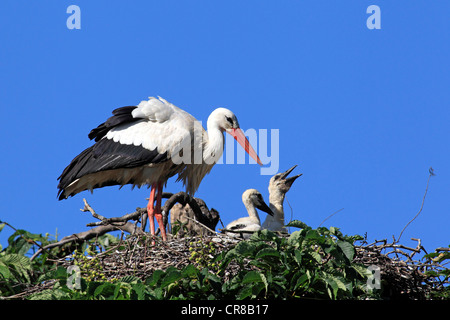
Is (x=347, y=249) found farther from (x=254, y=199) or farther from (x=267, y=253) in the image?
(x=254, y=199)

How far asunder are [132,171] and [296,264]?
10.9 ft

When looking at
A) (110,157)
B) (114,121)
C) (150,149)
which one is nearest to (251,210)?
(150,149)

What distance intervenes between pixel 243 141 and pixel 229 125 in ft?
0.82

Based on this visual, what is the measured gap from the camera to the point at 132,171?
8117 millimetres

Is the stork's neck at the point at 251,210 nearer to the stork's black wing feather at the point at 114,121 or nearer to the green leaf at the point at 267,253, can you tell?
the stork's black wing feather at the point at 114,121

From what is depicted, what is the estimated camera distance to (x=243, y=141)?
328 inches

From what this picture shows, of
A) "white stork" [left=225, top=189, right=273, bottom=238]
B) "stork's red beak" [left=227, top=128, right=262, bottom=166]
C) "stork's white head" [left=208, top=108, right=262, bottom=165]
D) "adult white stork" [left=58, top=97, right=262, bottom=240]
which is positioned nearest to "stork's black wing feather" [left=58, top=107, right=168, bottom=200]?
"adult white stork" [left=58, top=97, right=262, bottom=240]

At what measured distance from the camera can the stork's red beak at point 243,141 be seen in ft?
27.2

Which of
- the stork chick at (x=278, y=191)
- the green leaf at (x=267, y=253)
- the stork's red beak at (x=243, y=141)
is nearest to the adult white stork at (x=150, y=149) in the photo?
the stork's red beak at (x=243, y=141)

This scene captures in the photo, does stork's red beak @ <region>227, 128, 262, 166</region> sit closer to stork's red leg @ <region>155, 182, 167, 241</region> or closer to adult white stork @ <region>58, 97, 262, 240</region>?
adult white stork @ <region>58, 97, 262, 240</region>

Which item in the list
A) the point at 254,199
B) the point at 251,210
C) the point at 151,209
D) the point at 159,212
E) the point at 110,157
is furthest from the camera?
the point at 254,199
